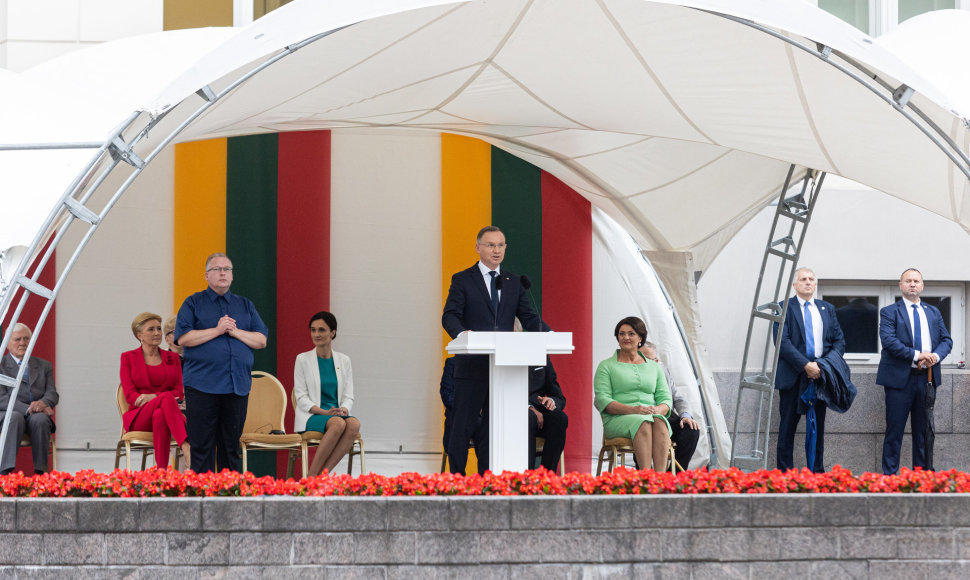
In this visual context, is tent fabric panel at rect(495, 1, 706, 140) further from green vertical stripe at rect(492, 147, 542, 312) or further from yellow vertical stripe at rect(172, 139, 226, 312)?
yellow vertical stripe at rect(172, 139, 226, 312)

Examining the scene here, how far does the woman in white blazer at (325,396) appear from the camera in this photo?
612 cm

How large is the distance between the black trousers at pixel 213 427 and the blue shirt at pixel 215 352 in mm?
60

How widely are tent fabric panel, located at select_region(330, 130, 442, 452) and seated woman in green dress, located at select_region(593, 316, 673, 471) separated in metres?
1.38

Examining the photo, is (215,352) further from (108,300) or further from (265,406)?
(108,300)

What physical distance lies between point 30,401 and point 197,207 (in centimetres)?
159

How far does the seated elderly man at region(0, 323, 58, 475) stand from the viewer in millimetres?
5945

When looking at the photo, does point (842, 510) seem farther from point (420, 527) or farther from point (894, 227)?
point (894, 227)

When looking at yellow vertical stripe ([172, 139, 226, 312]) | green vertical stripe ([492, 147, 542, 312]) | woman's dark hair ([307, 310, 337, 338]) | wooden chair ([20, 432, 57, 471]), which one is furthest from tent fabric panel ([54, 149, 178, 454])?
green vertical stripe ([492, 147, 542, 312])

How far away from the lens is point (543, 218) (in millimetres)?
7395

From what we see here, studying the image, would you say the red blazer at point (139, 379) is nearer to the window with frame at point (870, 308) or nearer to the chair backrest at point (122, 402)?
the chair backrest at point (122, 402)

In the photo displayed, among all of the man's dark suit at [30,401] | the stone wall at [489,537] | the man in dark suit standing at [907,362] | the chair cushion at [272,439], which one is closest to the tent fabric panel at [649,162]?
the man in dark suit standing at [907,362]

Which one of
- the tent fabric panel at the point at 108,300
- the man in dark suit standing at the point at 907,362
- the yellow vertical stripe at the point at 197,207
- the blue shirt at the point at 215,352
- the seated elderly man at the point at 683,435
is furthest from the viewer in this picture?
the man in dark suit standing at the point at 907,362

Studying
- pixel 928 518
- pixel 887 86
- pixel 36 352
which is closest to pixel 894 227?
pixel 887 86

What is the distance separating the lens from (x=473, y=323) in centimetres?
511
